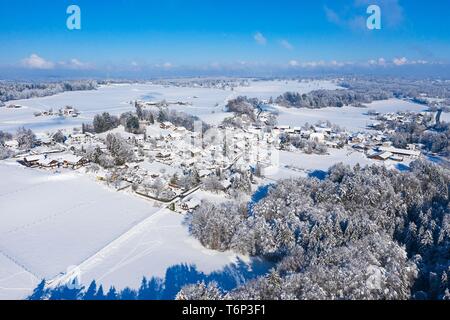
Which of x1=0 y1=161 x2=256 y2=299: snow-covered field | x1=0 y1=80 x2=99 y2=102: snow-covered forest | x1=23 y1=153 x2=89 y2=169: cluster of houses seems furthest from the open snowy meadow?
x1=0 y1=80 x2=99 y2=102: snow-covered forest

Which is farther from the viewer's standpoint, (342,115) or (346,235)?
(342,115)

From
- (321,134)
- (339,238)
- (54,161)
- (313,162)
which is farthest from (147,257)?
(321,134)

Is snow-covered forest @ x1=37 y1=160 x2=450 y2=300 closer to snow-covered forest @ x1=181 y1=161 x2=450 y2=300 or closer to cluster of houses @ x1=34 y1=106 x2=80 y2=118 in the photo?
snow-covered forest @ x1=181 y1=161 x2=450 y2=300

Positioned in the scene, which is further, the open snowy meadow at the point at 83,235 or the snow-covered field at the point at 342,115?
the snow-covered field at the point at 342,115

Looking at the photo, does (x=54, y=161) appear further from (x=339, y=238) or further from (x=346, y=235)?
(x=346, y=235)

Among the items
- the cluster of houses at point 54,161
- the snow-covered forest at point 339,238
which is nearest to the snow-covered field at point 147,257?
the snow-covered forest at point 339,238

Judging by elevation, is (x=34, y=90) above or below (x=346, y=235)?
above

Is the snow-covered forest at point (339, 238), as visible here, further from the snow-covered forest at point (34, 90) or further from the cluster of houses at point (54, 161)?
the snow-covered forest at point (34, 90)

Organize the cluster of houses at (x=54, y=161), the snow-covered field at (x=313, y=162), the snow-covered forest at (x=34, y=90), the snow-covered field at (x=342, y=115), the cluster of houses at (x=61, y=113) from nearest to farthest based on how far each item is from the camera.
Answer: the cluster of houses at (x=54, y=161) → the snow-covered field at (x=313, y=162) → the cluster of houses at (x=61, y=113) → the snow-covered field at (x=342, y=115) → the snow-covered forest at (x=34, y=90)
